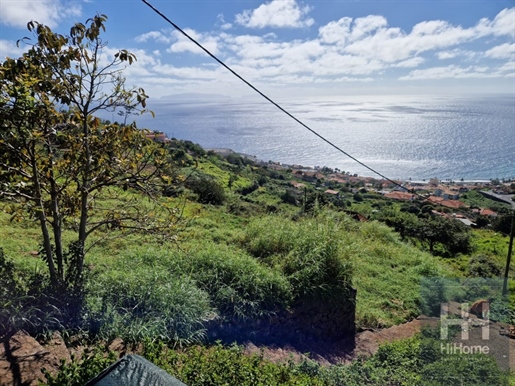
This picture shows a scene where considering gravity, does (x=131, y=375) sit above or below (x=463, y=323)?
above

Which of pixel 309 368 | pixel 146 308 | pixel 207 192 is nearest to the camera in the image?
pixel 146 308

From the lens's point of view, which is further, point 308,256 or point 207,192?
point 207,192

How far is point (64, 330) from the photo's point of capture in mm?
2738

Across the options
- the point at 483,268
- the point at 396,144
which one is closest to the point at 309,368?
the point at 483,268

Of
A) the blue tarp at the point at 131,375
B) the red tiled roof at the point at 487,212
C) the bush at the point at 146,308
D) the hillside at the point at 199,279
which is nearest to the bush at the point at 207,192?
the hillside at the point at 199,279

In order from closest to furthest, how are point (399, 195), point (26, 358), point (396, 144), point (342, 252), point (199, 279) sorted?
point (26, 358), point (199, 279), point (342, 252), point (399, 195), point (396, 144)

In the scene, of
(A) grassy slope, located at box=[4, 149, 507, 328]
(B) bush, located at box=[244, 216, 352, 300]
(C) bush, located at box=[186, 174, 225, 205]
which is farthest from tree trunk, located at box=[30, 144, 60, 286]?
(C) bush, located at box=[186, 174, 225, 205]

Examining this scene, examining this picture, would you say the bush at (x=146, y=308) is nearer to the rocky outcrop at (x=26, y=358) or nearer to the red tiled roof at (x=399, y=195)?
the rocky outcrop at (x=26, y=358)

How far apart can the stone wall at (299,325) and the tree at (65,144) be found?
4.80 ft

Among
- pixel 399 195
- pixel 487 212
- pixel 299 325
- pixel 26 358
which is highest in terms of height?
pixel 26 358

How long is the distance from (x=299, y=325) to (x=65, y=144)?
3563 millimetres

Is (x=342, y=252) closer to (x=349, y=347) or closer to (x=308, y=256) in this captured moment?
(x=308, y=256)

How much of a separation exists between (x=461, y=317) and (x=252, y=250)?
4066 mm

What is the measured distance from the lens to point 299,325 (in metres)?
4.53
